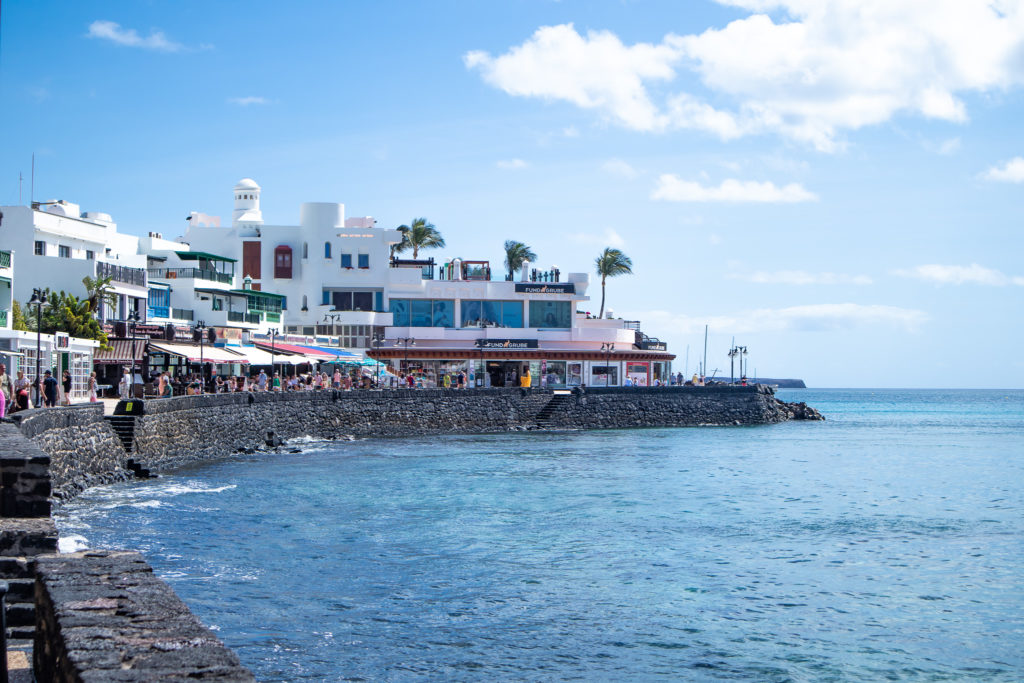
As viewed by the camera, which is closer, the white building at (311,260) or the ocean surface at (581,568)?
the ocean surface at (581,568)

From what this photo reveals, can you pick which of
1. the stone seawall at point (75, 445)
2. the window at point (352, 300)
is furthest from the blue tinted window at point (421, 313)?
the stone seawall at point (75, 445)

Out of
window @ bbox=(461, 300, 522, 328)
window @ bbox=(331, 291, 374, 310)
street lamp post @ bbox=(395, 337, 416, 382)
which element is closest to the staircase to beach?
window @ bbox=(461, 300, 522, 328)

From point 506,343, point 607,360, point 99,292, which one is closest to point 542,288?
point 506,343

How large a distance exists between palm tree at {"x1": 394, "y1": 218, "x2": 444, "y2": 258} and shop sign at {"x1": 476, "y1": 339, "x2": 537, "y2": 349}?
23.0 meters

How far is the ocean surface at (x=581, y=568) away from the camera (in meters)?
14.7

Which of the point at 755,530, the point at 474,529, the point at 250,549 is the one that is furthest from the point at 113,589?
the point at 755,530

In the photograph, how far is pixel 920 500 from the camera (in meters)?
33.1

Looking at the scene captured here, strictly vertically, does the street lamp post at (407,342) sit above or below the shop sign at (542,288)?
below

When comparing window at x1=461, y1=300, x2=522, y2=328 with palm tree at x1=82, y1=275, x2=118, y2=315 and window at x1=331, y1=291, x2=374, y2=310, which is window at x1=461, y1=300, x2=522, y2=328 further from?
palm tree at x1=82, y1=275, x2=118, y2=315

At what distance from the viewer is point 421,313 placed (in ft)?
265

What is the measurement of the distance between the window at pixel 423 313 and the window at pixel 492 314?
3.71 feet

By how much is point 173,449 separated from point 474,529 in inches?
735

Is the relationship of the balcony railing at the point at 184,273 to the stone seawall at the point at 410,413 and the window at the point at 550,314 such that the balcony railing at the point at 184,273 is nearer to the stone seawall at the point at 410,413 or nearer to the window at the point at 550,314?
the stone seawall at the point at 410,413

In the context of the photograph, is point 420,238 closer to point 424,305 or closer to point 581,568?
point 424,305
